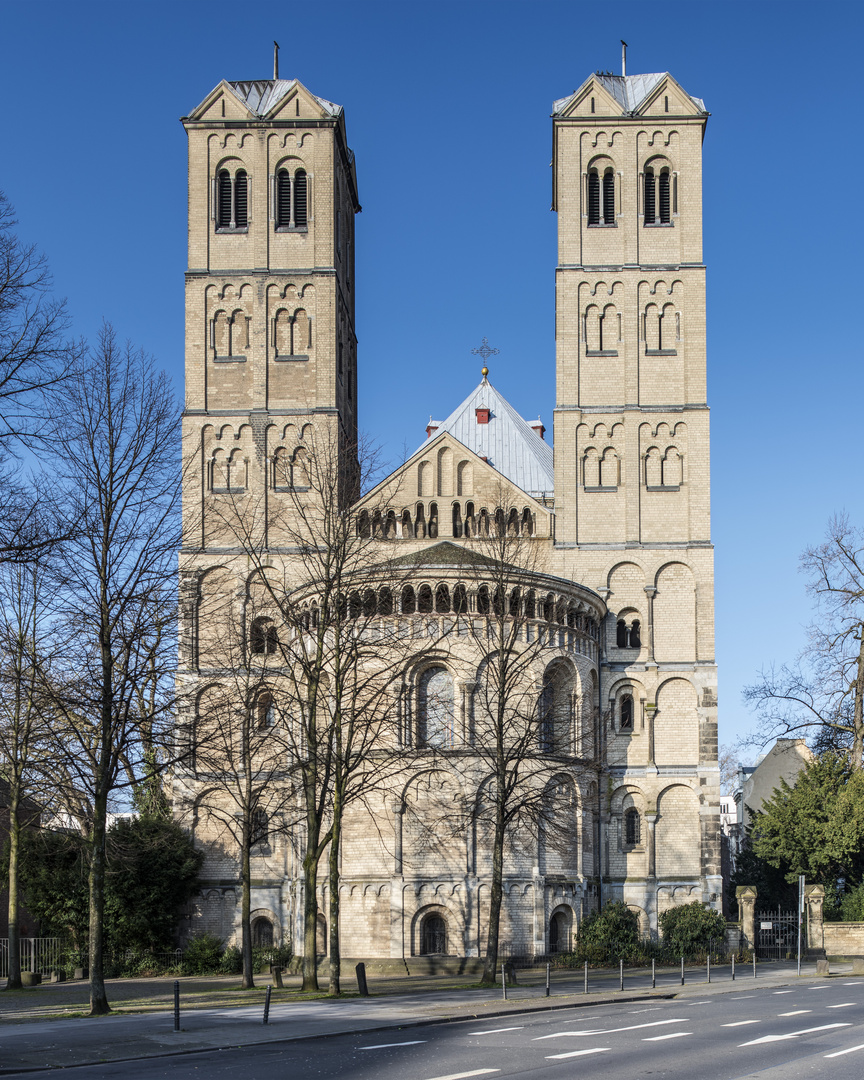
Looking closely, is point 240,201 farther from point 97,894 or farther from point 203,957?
point 97,894

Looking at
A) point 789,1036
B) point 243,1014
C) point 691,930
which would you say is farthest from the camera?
point 691,930

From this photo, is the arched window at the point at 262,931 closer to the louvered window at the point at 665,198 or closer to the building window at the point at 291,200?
the building window at the point at 291,200

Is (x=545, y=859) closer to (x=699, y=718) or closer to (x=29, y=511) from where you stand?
(x=699, y=718)

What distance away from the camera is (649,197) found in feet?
173

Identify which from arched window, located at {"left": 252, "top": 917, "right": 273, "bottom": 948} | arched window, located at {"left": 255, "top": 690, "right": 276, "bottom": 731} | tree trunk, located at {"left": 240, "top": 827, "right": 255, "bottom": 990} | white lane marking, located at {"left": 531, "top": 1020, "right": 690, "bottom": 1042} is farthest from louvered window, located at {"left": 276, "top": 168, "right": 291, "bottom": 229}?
white lane marking, located at {"left": 531, "top": 1020, "right": 690, "bottom": 1042}

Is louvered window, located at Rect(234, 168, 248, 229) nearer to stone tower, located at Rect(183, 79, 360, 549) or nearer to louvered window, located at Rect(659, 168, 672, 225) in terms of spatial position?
stone tower, located at Rect(183, 79, 360, 549)

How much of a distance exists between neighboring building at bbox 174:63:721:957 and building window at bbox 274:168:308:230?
→ 0.30 feet

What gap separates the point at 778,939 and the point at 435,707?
18039mm

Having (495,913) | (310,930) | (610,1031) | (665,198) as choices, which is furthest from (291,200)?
(610,1031)

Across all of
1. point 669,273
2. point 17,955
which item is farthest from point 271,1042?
point 669,273

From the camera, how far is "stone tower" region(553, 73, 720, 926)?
48.2 metres

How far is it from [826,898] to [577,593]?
617 inches

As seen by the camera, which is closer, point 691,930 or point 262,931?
point 691,930

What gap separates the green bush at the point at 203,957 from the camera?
44344mm
